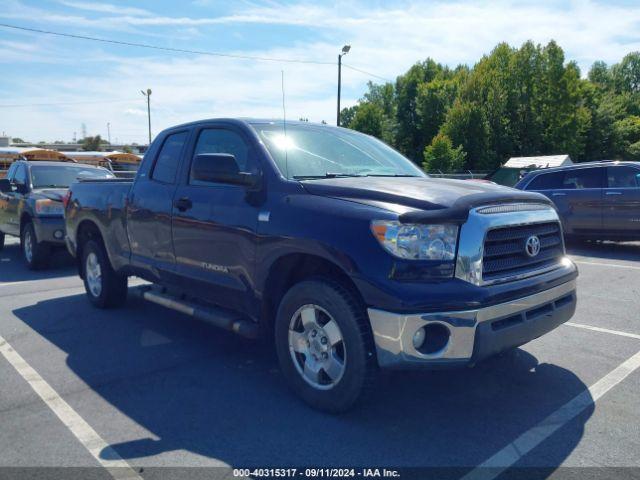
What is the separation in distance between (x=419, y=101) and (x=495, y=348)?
61285 millimetres

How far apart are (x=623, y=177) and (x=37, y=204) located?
10519mm

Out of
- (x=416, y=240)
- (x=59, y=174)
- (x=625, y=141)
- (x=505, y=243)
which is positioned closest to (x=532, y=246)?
(x=505, y=243)

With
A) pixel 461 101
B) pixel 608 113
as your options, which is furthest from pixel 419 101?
pixel 608 113

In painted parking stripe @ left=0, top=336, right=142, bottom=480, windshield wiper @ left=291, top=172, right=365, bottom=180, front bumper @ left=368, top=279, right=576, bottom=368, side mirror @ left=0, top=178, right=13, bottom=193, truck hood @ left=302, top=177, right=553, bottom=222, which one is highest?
windshield wiper @ left=291, top=172, right=365, bottom=180

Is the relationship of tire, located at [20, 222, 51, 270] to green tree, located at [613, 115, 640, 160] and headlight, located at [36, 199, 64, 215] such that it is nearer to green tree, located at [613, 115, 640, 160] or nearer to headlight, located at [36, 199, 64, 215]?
headlight, located at [36, 199, 64, 215]

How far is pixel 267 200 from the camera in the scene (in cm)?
397

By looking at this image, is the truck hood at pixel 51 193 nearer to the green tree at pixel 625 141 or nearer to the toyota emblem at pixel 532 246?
the toyota emblem at pixel 532 246

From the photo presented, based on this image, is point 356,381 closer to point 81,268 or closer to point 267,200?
point 267,200

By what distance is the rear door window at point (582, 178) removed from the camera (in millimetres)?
10977

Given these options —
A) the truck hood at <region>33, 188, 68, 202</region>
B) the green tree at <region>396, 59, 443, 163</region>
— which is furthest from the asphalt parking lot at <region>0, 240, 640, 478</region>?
the green tree at <region>396, 59, 443, 163</region>

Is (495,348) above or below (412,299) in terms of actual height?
below

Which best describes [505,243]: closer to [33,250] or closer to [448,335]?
[448,335]

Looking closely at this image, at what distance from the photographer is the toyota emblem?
364cm

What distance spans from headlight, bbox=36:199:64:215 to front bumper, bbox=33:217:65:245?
0.39 ft
